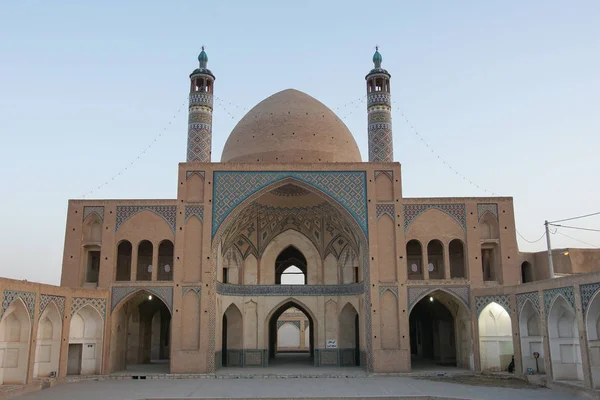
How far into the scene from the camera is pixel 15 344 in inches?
447

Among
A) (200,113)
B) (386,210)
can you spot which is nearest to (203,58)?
(200,113)

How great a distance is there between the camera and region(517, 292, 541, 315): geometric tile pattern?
39.2 ft

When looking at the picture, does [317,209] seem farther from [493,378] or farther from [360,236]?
[493,378]

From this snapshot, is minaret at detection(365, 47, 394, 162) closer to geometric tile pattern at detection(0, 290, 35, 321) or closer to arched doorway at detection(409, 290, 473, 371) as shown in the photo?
arched doorway at detection(409, 290, 473, 371)

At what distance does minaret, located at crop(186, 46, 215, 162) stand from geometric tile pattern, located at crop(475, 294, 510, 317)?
891cm

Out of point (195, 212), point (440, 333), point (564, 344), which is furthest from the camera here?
point (440, 333)

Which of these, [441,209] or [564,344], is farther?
[441,209]

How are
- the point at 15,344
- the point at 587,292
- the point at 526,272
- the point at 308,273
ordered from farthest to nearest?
the point at 308,273 < the point at 526,272 < the point at 15,344 < the point at 587,292

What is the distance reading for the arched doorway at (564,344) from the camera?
1119 cm

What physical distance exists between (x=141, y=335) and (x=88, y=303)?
356 centimetres

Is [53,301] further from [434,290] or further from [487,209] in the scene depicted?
[487,209]

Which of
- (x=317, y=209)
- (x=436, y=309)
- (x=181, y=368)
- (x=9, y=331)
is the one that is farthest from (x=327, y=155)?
(x=9, y=331)

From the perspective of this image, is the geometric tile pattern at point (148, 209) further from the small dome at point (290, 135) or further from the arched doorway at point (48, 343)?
the small dome at point (290, 135)

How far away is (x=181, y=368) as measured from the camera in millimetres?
13789
